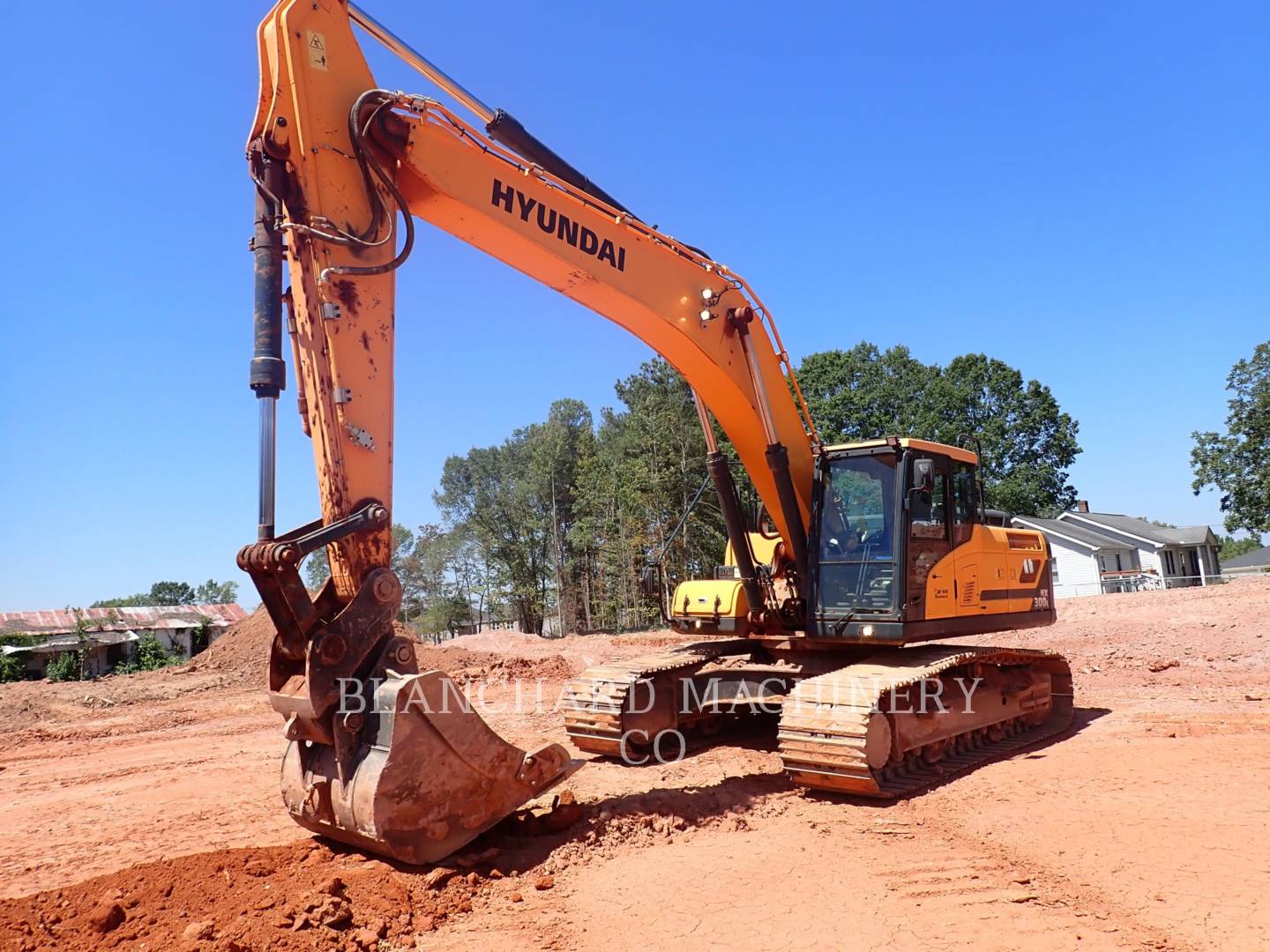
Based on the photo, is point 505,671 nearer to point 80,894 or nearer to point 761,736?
point 761,736

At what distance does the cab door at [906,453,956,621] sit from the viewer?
7.46 metres

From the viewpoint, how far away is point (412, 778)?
4.76 metres

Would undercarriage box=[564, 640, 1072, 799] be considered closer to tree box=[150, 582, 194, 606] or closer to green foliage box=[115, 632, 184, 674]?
green foliage box=[115, 632, 184, 674]

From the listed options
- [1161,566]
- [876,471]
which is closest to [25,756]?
[876,471]

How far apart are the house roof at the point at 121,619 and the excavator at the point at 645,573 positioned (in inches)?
1015

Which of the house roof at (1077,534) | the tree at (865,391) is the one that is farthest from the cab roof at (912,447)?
the tree at (865,391)

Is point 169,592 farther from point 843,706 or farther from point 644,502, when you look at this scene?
point 843,706

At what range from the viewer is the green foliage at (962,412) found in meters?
50.2

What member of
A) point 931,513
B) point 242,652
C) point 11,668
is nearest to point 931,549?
point 931,513

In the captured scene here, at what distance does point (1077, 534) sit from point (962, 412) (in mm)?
13988

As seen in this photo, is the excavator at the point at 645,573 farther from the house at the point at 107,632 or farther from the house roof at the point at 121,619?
the house roof at the point at 121,619

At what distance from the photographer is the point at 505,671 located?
1858 cm

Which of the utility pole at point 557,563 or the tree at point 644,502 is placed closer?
the tree at point 644,502

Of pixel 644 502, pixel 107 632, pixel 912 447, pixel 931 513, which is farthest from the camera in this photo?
pixel 644 502
